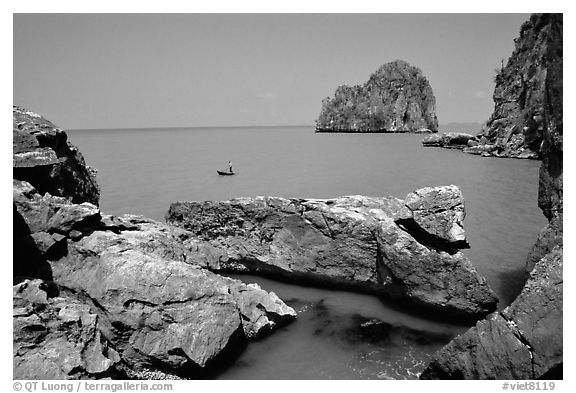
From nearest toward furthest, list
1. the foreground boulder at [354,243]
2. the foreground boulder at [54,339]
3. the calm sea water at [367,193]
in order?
the foreground boulder at [54,339]
the calm sea water at [367,193]
the foreground boulder at [354,243]

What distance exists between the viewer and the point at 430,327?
8375 millimetres

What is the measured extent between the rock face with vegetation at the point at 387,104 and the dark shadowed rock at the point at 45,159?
138649mm

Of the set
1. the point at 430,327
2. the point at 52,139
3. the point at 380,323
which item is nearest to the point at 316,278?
the point at 380,323

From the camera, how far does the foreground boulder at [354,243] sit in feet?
28.8

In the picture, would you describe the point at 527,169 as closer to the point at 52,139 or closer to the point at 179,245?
the point at 179,245

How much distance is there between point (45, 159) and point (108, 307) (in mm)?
4807

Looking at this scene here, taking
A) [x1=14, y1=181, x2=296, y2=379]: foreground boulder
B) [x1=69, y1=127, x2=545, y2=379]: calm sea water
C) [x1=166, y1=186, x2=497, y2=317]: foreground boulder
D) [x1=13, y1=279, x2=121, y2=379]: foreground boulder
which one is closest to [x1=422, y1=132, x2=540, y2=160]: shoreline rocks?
[x1=69, y1=127, x2=545, y2=379]: calm sea water

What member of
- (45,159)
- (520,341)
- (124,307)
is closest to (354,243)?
(520,341)

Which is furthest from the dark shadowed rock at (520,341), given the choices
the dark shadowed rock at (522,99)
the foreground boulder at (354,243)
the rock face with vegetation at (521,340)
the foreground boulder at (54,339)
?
the dark shadowed rock at (522,99)

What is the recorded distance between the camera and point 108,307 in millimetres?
7133

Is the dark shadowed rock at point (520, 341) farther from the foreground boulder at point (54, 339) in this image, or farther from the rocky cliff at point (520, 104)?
the rocky cliff at point (520, 104)

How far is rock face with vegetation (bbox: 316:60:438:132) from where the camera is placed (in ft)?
456

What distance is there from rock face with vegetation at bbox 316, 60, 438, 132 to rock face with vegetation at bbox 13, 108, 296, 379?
14080cm

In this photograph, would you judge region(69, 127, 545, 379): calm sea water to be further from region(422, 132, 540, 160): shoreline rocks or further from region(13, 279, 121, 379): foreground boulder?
region(422, 132, 540, 160): shoreline rocks
